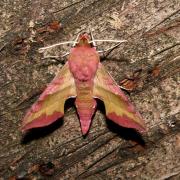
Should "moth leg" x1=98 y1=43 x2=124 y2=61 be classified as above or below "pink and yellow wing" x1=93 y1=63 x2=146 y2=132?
above

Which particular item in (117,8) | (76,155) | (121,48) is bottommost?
(76,155)

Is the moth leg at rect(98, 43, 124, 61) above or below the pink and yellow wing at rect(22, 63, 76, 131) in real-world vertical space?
above

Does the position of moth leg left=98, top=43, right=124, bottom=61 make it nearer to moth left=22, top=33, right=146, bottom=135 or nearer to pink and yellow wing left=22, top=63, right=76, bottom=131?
moth left=22, top=33, right=146, bottom=135

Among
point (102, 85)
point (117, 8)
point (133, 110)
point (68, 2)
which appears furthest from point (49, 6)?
point (133, 110)

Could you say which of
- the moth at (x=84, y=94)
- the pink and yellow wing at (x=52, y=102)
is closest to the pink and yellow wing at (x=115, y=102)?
the moth at (x=84, y=94)

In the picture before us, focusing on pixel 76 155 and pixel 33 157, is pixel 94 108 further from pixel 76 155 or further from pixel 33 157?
pixel 33 157

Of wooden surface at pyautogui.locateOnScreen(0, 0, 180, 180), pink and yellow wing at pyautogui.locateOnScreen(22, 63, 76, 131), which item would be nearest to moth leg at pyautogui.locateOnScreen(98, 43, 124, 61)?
wooden surface at pyautogui.locateOnScreen(0, 0, 180, 180)

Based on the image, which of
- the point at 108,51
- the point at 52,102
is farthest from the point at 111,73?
the point at 52,102

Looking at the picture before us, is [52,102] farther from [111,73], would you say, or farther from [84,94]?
[111,73]
